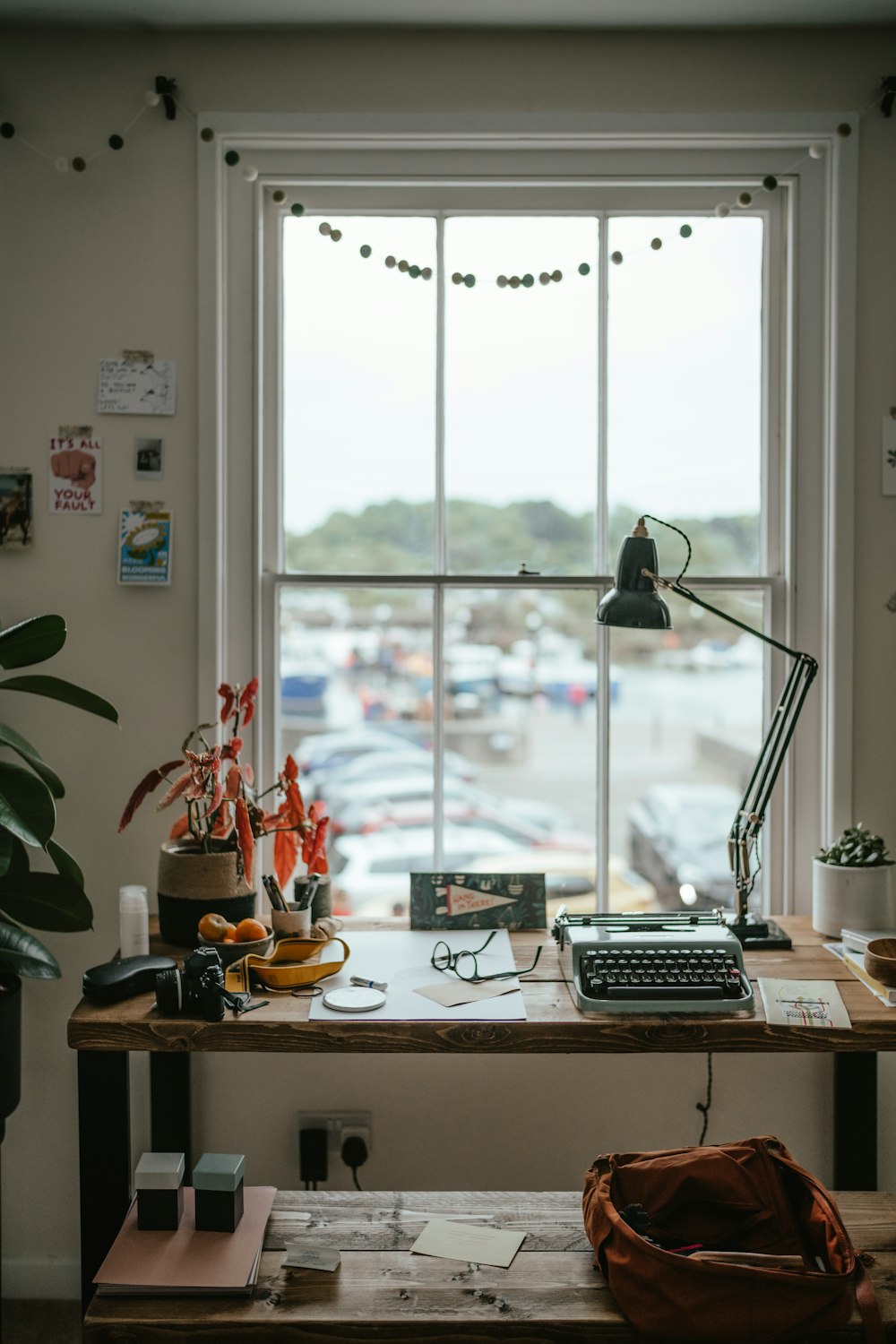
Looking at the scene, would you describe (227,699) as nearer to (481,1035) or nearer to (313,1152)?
(481,1035)

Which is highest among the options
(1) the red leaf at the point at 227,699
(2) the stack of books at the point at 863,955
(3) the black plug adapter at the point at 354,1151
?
(1) the red leaf at the point at 227,699

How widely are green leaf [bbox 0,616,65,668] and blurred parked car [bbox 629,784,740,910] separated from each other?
133 centimetres

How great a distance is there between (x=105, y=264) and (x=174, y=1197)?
1.89m

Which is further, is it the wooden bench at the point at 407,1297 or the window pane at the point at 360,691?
the window pane at the point at 360,691

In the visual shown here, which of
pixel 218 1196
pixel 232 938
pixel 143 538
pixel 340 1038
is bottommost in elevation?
pixel 218 1196

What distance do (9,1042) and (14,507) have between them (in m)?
1.13

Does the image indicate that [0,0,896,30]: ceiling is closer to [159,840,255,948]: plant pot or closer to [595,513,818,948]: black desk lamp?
[595,513,818,948]: black desk lamp

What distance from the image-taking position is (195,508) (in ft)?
7.49

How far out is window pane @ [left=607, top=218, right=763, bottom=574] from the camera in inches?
93.6

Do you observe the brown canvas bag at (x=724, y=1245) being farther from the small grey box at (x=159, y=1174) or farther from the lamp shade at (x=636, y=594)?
the lamp shade at (x=636, y=594)

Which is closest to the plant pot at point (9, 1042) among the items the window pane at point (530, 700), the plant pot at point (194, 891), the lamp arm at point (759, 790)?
the plant pot at point (194, 891)

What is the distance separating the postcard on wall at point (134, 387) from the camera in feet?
7.43

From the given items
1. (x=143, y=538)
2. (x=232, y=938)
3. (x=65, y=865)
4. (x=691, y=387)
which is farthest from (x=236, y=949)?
(x=691, y=387)

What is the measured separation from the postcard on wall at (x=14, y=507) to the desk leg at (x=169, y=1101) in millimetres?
1182
